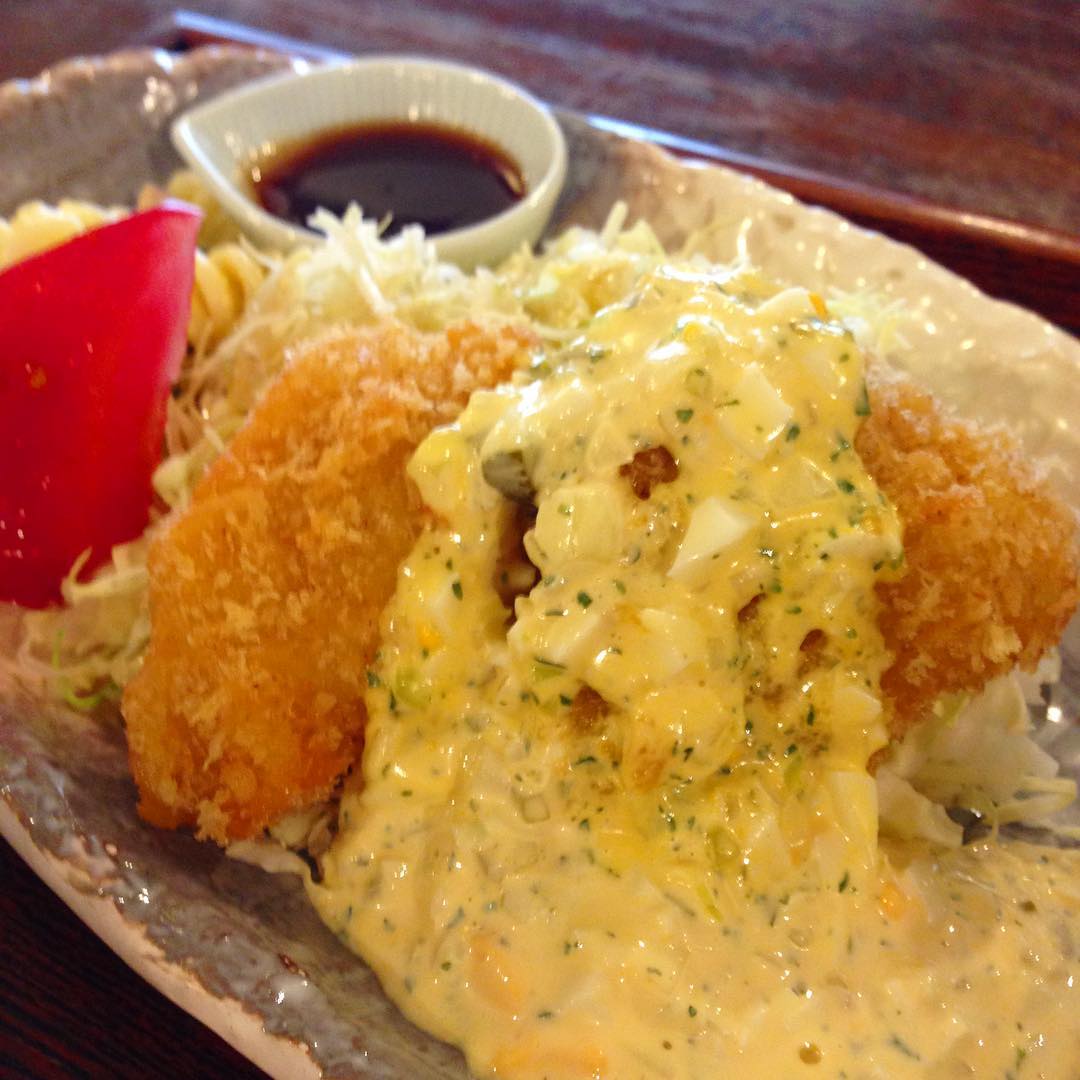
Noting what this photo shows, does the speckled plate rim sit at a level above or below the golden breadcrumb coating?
below

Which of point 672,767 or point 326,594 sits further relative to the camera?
point 326,594

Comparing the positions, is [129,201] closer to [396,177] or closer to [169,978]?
[396,177]

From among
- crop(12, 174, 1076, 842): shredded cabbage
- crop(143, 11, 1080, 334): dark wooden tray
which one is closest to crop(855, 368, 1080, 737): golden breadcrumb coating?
crop(12, 174, 1076, 842): shredded cabbage

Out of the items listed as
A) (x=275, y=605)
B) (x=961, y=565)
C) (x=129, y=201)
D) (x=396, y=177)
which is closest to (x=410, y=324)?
(x=396, y=177)

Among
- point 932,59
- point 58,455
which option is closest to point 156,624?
point 58,455

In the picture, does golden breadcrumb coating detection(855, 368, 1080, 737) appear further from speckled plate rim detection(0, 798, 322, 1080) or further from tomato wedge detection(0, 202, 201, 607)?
tomato wedge detection(0, 202, 201, 607)

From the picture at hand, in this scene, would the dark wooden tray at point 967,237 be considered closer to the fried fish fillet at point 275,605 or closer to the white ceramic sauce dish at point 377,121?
the white ceramic sauce dish at point 377,121

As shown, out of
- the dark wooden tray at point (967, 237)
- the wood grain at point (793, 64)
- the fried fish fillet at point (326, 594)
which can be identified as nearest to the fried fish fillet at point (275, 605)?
the fried fish fillet at point (326, 594)
